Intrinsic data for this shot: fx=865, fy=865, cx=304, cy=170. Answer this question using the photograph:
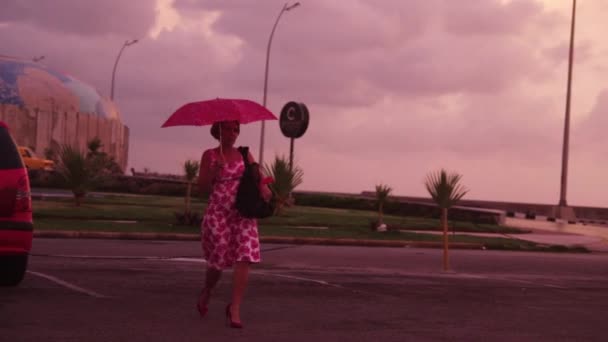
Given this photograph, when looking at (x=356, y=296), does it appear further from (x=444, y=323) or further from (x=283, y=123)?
(x=283, y=123)

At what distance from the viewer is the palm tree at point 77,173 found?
1059 inches

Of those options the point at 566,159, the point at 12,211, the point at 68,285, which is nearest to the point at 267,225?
the point at 68,285

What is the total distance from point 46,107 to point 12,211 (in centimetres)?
8231

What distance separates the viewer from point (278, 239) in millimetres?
19344

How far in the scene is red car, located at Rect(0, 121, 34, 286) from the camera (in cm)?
870

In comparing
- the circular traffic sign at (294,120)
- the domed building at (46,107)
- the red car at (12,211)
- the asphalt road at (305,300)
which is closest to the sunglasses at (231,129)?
the asphalt road at (305,300)

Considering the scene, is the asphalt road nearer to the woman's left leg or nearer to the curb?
the woman's left leg

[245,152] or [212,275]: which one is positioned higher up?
[245,152]

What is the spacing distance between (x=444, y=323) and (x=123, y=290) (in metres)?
3.54

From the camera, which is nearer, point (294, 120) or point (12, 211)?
point (12, 211)

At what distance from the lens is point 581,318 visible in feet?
28.4

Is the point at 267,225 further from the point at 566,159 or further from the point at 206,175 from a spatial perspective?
the point at 566,159

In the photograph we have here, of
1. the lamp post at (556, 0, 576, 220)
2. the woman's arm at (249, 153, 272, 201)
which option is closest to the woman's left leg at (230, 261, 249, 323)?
the woman's arm at (249, 153, 272, 201)

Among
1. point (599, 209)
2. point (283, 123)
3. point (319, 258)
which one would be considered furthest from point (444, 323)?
point (599, 209)
